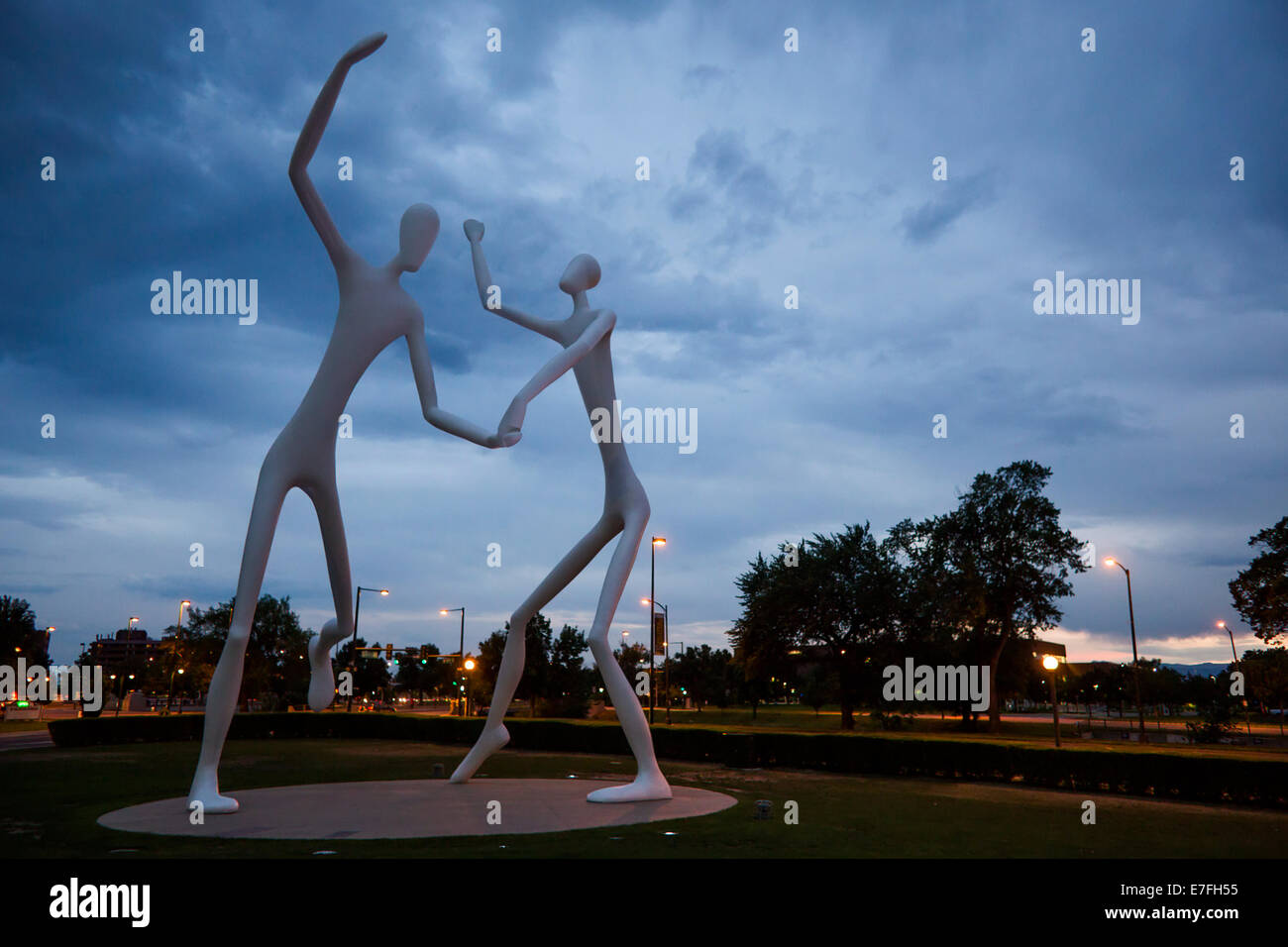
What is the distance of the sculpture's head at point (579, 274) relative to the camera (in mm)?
13195

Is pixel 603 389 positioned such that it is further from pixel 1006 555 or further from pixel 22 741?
pixel 1006 555

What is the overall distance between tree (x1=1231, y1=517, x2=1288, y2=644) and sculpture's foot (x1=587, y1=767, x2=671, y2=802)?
33.0 meters

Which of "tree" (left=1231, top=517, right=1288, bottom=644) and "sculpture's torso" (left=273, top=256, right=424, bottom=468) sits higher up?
"sculpture's torso" (left=273, top=256, right=424, bottom=468)

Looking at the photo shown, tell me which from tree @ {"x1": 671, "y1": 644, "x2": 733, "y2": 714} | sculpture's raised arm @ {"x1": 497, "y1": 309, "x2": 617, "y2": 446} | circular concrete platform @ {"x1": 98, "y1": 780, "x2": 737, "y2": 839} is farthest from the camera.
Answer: tree @ {"x1": 671, "y1": 644, "x2": 733, "y2": 714}

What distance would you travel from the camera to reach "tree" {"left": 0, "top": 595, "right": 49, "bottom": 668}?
5122 cm

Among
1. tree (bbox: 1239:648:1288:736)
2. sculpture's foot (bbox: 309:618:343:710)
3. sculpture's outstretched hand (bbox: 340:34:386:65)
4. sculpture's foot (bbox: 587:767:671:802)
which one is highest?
sculpture's outstretched hand (bbox: 340:34:386:65)

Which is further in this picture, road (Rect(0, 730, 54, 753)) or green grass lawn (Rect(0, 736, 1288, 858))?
road (Rect(0, 730, 54, 753))

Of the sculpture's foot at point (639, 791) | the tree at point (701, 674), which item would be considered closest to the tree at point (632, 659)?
the tree at point (701, 674)

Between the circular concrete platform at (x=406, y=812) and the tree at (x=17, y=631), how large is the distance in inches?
1929

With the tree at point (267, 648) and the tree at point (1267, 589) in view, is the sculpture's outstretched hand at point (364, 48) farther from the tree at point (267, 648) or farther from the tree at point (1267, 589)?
the tree at point (267, 648)

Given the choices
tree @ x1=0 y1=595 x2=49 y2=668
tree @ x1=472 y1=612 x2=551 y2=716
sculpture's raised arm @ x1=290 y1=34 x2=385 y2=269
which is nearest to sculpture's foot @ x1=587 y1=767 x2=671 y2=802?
sculpture's raised arm @ x1=290 y1=34 x2=385 y2=269

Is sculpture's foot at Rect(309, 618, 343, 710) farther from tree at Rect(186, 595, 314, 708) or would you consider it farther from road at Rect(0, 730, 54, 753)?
tree at Rect(186, 595, 314, 708)
